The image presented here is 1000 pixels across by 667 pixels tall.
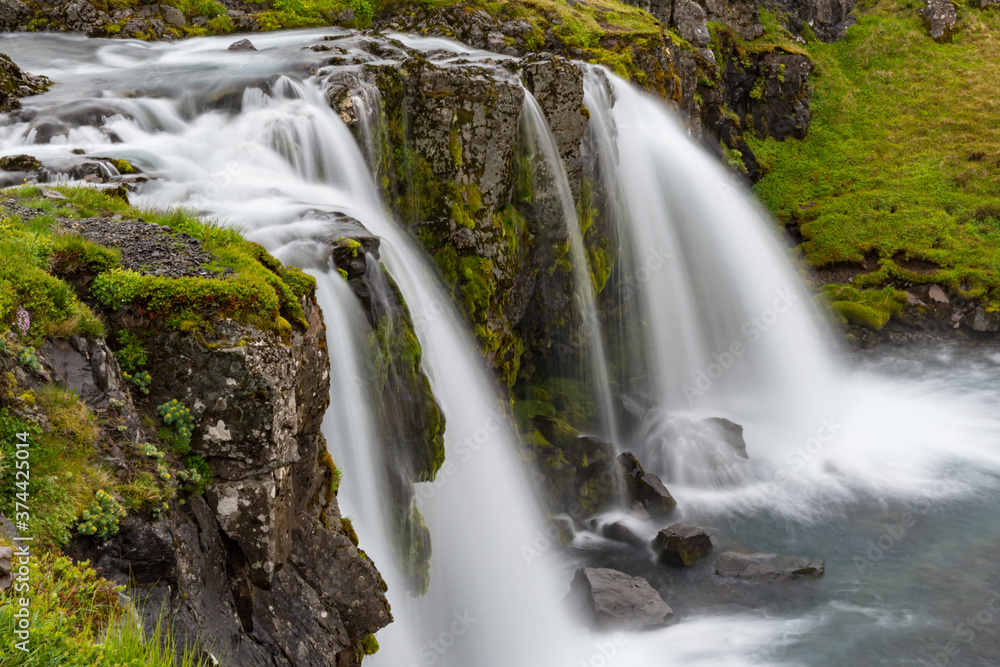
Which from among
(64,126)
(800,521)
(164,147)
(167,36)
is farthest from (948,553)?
(167,36)

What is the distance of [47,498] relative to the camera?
14.4 ft

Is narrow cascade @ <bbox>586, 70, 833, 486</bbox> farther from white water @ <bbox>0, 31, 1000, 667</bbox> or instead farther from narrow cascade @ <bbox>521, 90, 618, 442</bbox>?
narrow cascade @ <bbox>521, 90, 618, 442</bbox>

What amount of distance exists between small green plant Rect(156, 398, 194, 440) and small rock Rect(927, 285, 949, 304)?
86.7 feet

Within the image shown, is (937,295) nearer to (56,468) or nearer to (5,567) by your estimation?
(56,468)

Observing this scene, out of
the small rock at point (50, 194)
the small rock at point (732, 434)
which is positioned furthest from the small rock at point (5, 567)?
the small rock at point (732, 434)

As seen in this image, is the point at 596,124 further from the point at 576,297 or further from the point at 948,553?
the point at 948,553

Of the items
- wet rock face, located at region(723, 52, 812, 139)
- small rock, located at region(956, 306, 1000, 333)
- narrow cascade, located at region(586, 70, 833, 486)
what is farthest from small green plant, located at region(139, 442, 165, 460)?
wet rock face, located at region(723, 52, 812, 139)

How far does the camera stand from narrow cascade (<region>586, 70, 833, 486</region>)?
64.1 ft

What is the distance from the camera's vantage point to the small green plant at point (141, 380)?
5.56 metres

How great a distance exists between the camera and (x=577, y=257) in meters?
16.6

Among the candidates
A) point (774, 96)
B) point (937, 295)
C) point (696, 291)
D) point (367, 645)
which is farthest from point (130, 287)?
point (774, 96)

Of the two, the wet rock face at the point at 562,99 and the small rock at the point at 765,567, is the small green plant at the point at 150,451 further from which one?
the wet rock face at the point at 562,99

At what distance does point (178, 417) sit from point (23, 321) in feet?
4.27

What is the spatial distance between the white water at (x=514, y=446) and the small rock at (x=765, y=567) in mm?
372
